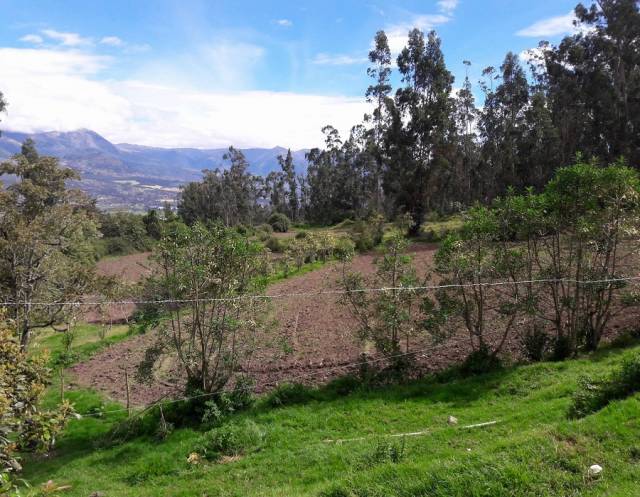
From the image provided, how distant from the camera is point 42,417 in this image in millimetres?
3939

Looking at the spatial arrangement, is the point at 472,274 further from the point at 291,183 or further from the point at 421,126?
the point at 291,183

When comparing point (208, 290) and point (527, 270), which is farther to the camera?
point (527, 270)

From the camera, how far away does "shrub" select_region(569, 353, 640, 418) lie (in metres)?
6.97

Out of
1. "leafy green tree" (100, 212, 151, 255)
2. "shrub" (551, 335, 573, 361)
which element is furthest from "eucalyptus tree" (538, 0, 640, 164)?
"leafy green tree" (100, 212, 151, 255)

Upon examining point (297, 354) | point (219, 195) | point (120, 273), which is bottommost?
point (120, 273)

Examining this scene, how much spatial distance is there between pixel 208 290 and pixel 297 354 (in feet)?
11.5

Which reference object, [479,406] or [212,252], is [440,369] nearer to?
[479,406]

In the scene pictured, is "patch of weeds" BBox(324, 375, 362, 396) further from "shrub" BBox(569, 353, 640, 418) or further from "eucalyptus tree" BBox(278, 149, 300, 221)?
"eucalyptus tree" BBox(278, 149, 300, 221)

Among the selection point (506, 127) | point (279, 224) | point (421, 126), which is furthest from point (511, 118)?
point (279, 224)

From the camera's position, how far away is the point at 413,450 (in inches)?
277

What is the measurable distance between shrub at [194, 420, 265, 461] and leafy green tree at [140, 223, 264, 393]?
5.55ft

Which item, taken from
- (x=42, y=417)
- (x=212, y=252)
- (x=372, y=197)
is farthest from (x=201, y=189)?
(x=42, y=417)

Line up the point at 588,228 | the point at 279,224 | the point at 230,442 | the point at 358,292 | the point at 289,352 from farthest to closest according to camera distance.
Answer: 1. the point at 279,224
2. the point at 358,292
3. the point at 289,352
4. the point at 588,228
5. the point at 230,442

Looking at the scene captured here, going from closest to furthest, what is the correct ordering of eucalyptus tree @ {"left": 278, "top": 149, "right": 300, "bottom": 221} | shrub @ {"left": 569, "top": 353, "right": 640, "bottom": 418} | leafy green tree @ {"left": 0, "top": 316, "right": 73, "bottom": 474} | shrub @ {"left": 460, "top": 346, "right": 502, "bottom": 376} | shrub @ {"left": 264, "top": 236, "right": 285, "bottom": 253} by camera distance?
1. leafy green tree @ {"left": 0, "top": 316, "right": 73, "bottom": 474}
2. shrub @ {"left": 569, "top": 353, "right": 640, "bottom": 418}
3. shrub @ {"left": 460, "top": 346, "right": 502, "bottom": 376}
4. shrub @ {"left": 264, "top": 236, "right": 285, "bottom": 253}
5. eucalyptus tree @ {"left": 278, "top": 149, "right": 300, "bottom": 221}
